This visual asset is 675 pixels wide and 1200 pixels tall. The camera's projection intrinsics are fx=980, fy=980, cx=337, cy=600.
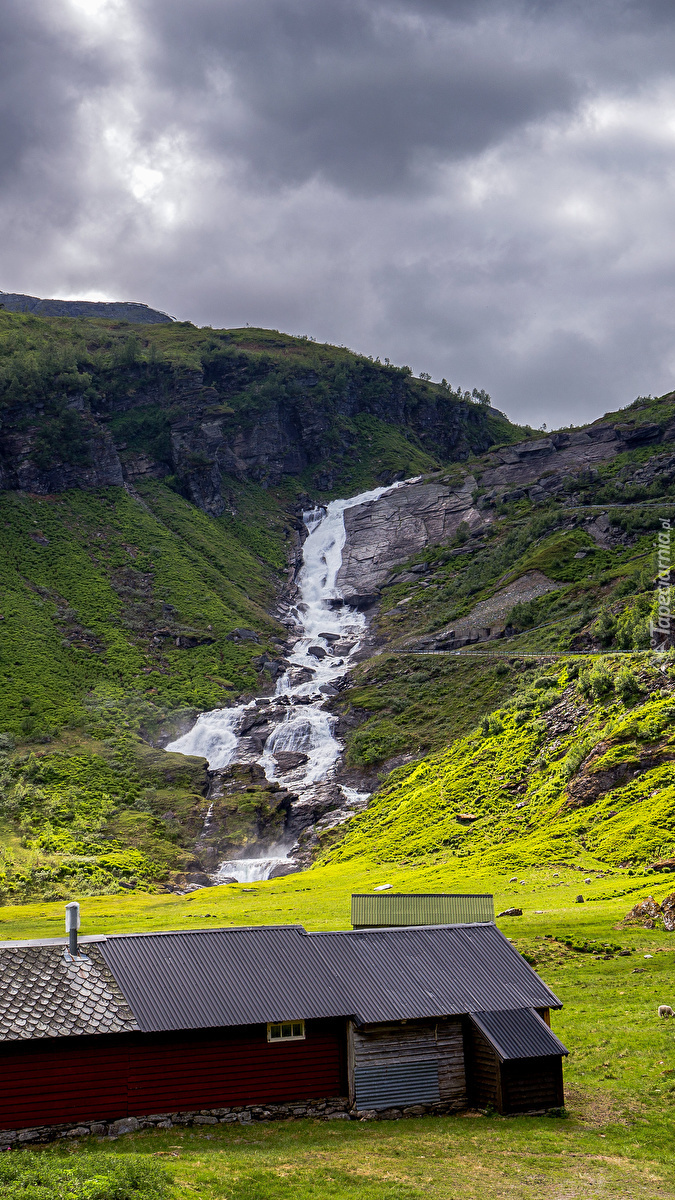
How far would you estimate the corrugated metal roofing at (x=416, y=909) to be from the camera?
3541cm

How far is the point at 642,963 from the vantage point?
39.6m

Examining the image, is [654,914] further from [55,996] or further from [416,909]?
[55,996]

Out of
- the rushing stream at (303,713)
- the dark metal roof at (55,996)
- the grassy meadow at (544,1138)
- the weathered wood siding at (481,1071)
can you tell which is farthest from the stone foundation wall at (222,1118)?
the rushing stream at (303,713)

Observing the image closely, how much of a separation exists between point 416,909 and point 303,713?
79.1 meters

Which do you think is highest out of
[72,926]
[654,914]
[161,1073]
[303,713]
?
[303,713]

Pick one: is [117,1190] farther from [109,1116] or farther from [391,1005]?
[391,1005]

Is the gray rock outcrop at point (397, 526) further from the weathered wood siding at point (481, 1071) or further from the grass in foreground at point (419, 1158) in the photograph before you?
the grass in foreground at point (419, 1158)

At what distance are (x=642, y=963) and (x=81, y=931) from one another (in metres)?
28.4

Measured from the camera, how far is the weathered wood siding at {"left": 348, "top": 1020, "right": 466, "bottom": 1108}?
28.2 meters

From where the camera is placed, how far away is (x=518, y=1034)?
1137 inches

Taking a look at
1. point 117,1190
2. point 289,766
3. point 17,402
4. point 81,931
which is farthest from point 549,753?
point 17,402

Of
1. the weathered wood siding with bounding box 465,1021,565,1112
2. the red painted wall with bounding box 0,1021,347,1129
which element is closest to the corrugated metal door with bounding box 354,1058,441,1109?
→ the red painted wall with bounding box 0,1021,347,1129

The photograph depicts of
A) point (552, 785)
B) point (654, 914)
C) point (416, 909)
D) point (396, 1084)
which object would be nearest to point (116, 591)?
point (552, 785)

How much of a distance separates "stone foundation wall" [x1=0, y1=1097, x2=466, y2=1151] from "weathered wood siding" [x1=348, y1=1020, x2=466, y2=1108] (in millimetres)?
333
